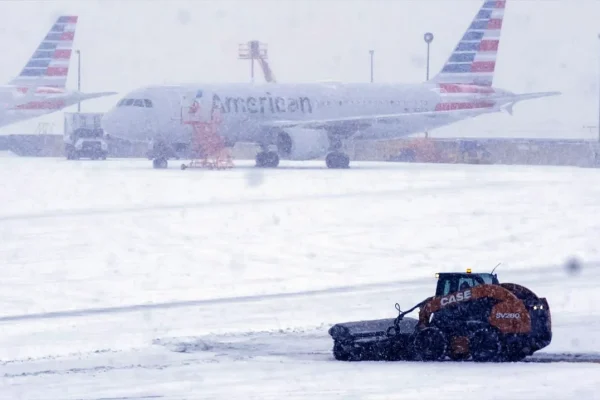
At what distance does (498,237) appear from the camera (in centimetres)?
3155

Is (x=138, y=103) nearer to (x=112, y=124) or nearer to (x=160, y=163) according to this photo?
(x=112, y=124)

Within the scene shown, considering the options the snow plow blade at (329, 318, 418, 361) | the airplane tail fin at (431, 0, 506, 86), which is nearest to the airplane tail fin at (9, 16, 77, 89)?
the airplane tail fin at (431, 0, 506, 86)

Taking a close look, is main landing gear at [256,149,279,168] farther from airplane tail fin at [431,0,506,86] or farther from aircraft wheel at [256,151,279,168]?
airplane tail fin at [431,0,506,86]

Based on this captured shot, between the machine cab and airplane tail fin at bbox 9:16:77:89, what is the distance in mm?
65616

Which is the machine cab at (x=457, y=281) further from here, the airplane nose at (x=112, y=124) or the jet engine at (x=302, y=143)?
the airplane nose at (x=112, y=124)

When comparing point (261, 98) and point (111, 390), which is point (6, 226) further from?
point (261, 98)

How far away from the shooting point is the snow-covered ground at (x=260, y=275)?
45.0ft

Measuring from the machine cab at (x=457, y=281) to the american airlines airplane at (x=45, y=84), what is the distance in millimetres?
58912

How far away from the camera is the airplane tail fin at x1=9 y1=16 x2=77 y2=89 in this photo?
78562mm

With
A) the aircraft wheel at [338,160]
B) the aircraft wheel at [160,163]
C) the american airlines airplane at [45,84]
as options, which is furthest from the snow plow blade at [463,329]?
the american airlines airplane at [45,84]

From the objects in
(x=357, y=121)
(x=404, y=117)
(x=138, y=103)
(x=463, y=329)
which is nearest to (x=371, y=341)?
(x=463, y=329)

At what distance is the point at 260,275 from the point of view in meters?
25.2

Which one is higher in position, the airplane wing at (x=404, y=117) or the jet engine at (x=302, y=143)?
the airplane wing at (x=404, y=117)

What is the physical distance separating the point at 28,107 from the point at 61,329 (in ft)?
195
